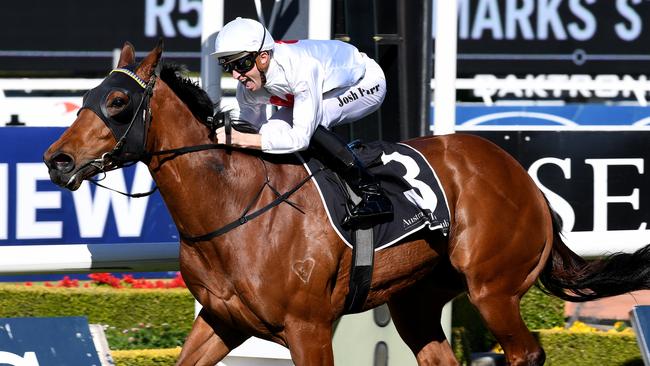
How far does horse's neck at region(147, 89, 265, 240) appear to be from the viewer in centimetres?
427

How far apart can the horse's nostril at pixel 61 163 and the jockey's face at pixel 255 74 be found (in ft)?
2.28

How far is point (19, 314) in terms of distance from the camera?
7438 mm

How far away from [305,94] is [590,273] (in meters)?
1.65

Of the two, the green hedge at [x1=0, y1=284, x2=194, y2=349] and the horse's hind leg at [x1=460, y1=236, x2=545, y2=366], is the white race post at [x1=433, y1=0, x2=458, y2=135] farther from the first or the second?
the green hedge at [x1=0, y1=284, x2=194, y2=349]

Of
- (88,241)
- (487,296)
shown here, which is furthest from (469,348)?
(88,241)

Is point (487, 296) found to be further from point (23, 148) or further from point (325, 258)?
point (23, 148)

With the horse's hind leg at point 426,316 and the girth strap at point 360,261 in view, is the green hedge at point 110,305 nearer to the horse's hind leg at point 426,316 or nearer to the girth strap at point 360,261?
the horse's hind leg at point 426,316

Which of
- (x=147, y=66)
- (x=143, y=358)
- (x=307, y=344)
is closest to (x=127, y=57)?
(x=147, y=66)

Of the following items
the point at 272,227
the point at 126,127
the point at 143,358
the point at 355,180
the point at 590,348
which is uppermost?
the point at 126,127

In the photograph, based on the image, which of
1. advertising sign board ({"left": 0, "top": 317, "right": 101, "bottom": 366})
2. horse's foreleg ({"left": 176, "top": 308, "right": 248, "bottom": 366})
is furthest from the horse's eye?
advertising sign board ({"left": 0, "top": 317, "right": 101, "bottom": 366})

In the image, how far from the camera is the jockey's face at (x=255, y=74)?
14.2ft

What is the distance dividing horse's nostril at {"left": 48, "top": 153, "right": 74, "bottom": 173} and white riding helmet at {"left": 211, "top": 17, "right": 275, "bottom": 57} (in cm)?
64

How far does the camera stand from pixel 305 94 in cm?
435

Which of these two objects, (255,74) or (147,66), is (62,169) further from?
(255,74)
